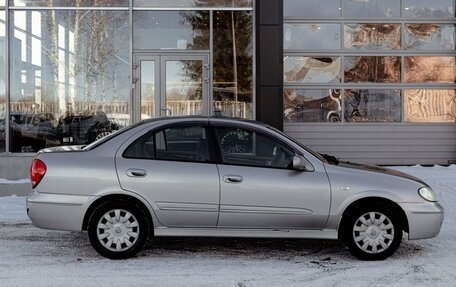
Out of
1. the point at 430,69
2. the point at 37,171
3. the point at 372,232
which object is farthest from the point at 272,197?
the point at 430,69

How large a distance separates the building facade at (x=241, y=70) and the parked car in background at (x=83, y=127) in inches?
1.0

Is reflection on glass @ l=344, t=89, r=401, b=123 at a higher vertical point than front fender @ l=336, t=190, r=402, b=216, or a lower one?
higher

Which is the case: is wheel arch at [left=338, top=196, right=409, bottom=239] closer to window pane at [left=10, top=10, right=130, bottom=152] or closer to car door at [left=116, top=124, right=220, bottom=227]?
car door at [left=116, top=124, right=220, bottom=227]

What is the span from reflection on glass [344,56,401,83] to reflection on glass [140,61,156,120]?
460 cm

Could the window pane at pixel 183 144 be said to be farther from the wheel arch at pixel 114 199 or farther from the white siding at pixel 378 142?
the white siding at pixel 378 142

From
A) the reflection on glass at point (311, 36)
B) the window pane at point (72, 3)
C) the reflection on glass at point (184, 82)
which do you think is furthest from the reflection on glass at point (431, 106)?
the window pane at point (72, 3)

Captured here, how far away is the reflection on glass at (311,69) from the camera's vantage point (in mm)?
13898

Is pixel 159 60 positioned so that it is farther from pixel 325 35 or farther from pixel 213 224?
pixel 213 224

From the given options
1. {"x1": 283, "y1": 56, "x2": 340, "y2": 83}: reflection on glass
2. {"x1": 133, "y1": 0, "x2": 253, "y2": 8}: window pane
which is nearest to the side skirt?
{"x1": 283, "y1": 56, "x2": 340, "y2": 83}: reflection on glass

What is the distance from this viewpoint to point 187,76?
13727 mm

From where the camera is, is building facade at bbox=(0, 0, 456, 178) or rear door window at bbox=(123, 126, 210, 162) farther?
building facade at bbox=(0, 0, 456, 178)

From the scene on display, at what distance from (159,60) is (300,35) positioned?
342 centimetres

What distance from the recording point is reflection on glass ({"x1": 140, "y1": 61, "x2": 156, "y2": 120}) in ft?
44.8

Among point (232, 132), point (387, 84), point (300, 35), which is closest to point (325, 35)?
point (300, 35)
